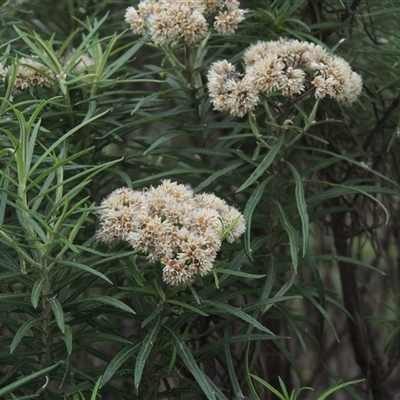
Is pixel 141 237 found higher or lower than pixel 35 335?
higher

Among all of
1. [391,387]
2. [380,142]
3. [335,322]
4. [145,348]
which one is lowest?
[335,322]

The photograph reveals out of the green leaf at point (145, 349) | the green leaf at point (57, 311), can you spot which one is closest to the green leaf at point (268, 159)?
the green leaf at point (145, 349)

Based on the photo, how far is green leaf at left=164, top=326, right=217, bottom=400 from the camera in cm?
172

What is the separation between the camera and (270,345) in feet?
10.9

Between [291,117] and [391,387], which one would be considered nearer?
[291,117]

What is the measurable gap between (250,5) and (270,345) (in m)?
1.52

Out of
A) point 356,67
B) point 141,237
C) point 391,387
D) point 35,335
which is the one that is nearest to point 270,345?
point 391,387

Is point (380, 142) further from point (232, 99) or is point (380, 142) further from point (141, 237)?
point (141, 237)

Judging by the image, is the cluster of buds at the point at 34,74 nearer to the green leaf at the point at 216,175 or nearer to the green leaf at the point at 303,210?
the green leaf at the point at 216,175

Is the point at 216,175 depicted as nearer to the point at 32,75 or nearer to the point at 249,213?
the point at 249,213

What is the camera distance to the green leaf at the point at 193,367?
1.72 meters

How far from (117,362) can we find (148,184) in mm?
821

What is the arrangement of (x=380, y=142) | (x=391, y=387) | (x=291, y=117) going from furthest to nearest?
(x=391, y=387), (x=380, y=142), (x=291, y=117)

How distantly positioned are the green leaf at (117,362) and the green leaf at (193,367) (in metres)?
0.10
